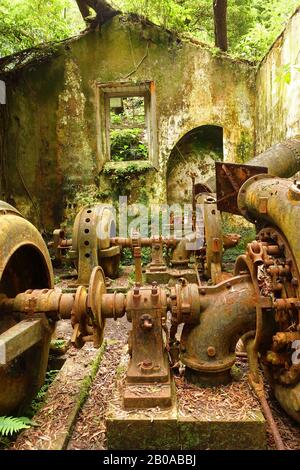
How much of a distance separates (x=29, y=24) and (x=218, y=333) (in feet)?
29.2

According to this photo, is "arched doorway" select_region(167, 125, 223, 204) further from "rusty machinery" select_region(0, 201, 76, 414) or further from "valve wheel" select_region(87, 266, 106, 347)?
"valve wheel" select_region(87, 266, 106, 347)

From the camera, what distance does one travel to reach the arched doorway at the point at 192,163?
9578 mm

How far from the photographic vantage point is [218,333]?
240cm

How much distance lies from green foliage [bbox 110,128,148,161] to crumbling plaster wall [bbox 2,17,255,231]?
1776 mm

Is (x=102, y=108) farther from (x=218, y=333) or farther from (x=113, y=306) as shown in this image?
(x=218, y=333)

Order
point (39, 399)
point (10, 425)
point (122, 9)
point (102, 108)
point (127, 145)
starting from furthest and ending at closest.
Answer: point (127, 145), point (102, 108), point (122, 9), point (39, 399), point (10, 425)

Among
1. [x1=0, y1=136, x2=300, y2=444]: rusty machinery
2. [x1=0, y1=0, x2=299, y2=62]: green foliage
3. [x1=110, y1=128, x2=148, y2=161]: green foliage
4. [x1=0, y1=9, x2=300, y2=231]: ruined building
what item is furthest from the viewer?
[x1=110, y1=128, x2=148, y2=161]: green foliage

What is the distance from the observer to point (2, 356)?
2.02 metres

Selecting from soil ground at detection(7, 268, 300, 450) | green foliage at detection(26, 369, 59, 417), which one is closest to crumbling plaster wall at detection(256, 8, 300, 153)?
soil ground at detection(7, 268, 300, 450)

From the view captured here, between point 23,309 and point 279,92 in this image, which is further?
point 279,92

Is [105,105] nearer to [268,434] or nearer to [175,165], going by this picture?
[175,165]

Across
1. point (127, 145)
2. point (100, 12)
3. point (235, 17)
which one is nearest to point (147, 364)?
point (100, 12)

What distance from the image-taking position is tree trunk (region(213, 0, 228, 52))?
8.28m
